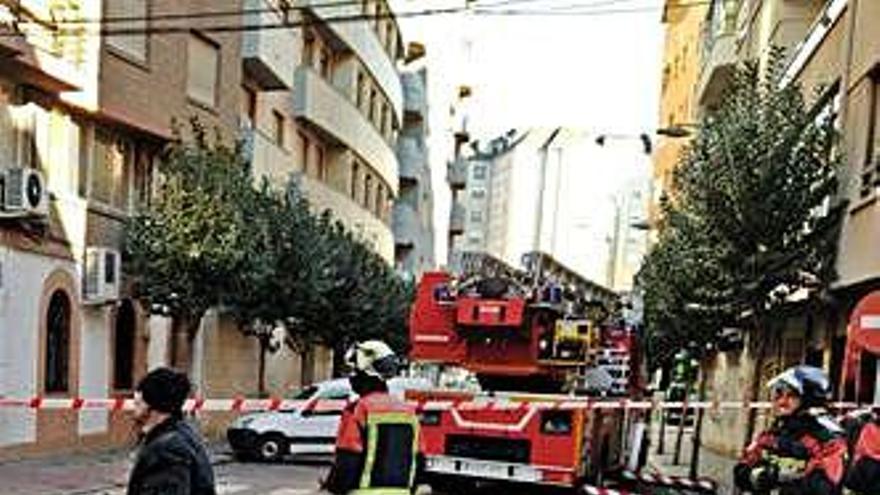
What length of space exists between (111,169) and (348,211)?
709 inches

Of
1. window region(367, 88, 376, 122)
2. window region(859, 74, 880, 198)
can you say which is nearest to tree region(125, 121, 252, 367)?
window region(859, 74, 880, 198)

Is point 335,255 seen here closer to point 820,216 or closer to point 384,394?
point 820,216

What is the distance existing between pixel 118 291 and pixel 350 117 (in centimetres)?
1830

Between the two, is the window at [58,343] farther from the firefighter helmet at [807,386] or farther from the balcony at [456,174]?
the balcony at [456,174]

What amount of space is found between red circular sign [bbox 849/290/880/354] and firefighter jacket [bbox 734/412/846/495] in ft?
11.3

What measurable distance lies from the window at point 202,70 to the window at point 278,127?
21.2 feet

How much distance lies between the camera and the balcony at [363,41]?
32688 mm

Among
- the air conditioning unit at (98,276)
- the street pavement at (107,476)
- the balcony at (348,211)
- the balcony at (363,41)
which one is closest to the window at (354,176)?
the balcony at (348,211)

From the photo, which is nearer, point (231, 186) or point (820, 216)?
point (820, 216)

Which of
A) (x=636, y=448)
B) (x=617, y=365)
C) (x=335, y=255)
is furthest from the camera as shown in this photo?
(x=335, y=255)

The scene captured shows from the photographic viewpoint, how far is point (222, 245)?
18.5 m

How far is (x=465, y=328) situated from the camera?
47.6ft

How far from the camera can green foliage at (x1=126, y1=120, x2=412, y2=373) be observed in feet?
60.9

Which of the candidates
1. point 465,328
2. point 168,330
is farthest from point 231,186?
point 465,328
